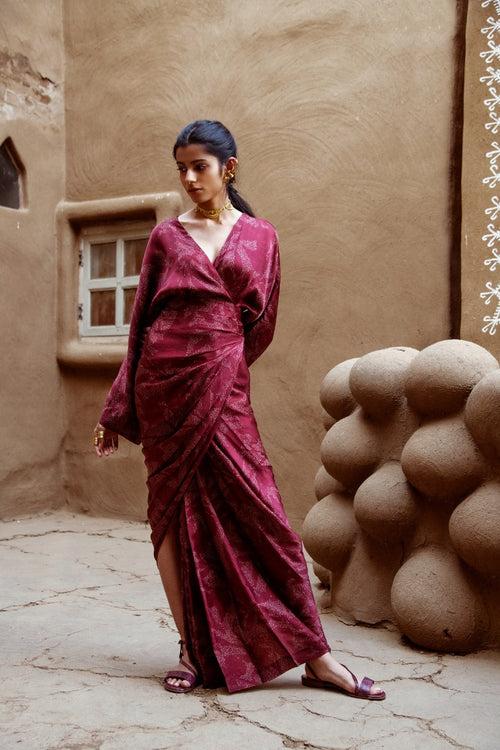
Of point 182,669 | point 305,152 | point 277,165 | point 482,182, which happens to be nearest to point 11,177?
point 277,165

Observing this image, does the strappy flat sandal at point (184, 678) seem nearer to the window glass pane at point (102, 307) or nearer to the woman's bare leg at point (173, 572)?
the woman's bare leg at point (173, 572)

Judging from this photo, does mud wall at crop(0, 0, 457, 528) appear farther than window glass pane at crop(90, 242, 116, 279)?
No

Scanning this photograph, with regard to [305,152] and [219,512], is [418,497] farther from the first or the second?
[305,152]

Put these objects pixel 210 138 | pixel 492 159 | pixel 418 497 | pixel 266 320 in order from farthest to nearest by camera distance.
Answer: pixel 492 159
pixel 418 497
pixel 266 320
pixel 210 138

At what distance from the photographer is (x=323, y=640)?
7.63 feet

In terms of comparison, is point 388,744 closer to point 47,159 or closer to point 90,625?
point 90,625

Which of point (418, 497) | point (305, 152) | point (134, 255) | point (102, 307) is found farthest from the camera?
point (102, 307)

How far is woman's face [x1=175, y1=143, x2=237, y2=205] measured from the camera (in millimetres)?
2385

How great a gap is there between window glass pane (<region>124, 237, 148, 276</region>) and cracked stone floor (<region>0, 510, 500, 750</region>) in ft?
7.53

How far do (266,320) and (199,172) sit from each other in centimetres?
46

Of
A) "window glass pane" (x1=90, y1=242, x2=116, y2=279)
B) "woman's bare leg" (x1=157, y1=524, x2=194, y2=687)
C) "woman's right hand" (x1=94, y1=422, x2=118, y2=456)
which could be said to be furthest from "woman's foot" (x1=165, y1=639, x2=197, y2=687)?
"window glass pane" (x1=90, y1=242, x2=116, y2=279)

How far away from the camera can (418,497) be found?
2875 millimetres

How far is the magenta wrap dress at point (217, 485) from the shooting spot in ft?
7.57

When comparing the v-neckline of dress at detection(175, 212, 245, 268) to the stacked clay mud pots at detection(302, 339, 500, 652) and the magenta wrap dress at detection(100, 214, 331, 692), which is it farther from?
the stacked clay mud pots at detection(302, 339, 500, 652)
